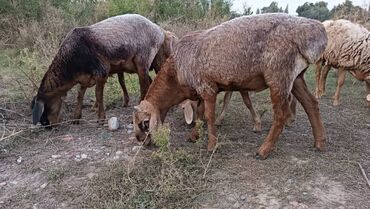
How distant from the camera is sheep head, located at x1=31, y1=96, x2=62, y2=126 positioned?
6.26 metres

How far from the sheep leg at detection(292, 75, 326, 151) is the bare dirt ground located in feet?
0.63

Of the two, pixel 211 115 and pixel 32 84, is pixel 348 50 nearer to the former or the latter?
pixel 211 115

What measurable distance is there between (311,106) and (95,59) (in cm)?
313

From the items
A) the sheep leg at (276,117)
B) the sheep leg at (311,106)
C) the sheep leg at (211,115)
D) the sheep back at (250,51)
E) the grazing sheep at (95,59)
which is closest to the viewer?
the sheep back at (250,51)

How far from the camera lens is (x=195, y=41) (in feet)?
17.2

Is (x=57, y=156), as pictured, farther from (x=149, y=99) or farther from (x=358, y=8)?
(x=358, y=8)

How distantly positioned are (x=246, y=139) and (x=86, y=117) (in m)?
2.84

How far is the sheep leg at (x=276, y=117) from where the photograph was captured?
15.9 ft

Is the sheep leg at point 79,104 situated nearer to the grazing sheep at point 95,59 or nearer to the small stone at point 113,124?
the grazing sheep at point 95,59

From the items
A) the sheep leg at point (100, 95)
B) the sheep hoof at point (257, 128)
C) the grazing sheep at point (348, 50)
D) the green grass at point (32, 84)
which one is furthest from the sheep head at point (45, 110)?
the grazing sheep at point (348, 50)

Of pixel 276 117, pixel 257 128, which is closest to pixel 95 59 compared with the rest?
pixel 257 128

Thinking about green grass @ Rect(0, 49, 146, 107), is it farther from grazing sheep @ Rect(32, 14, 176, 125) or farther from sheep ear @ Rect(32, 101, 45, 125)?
sheep ear @ Rect(32, 101, 45, 125)

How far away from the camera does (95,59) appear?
6203 millimetres

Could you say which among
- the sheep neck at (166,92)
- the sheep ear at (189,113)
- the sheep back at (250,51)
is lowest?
the sheep ear at (189,113)
